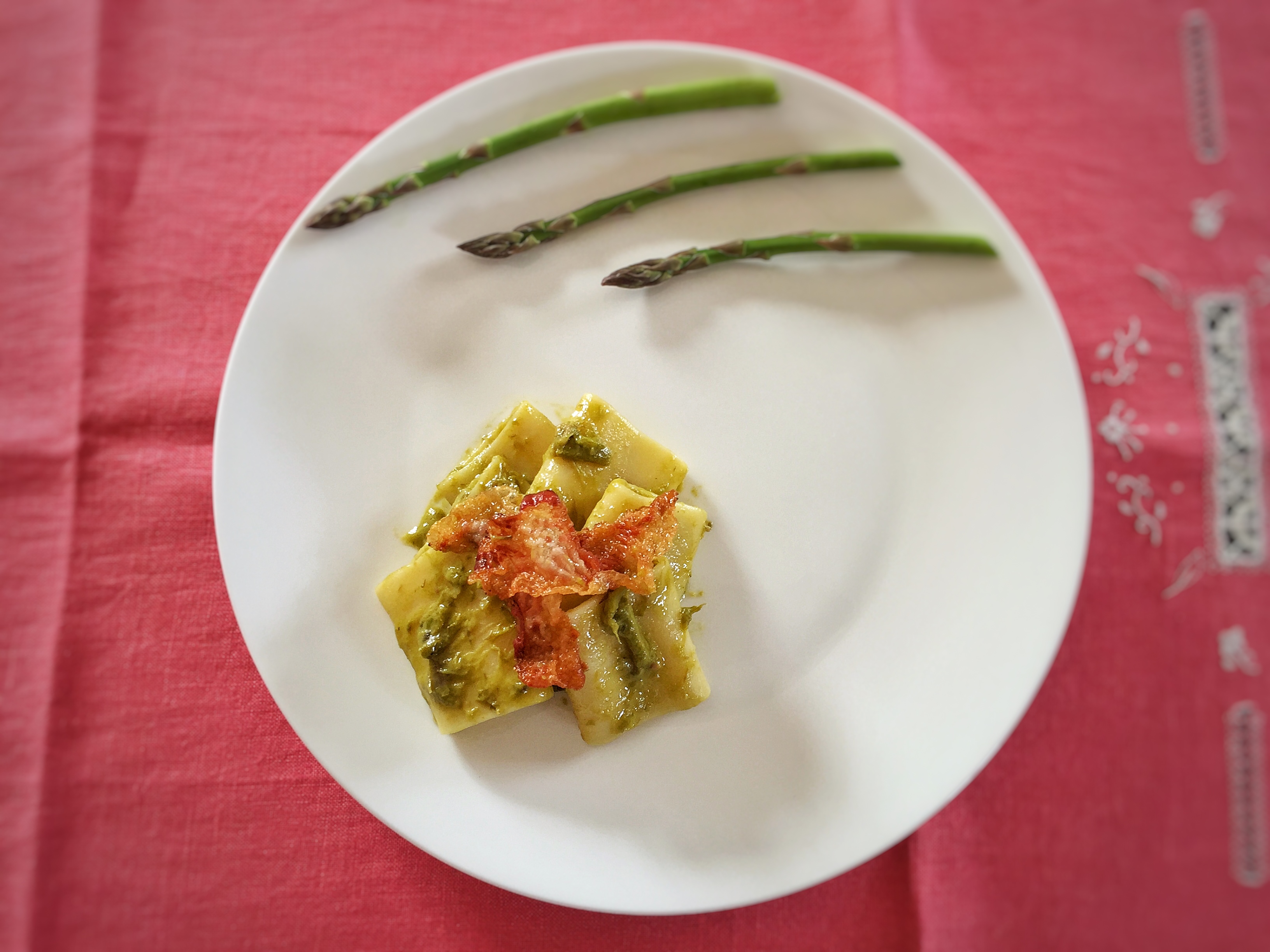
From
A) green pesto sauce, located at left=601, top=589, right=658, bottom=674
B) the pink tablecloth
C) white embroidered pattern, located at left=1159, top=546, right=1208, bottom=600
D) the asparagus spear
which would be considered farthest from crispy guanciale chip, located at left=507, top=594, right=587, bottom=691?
white embroidered pattern, located at left=1159, top=546, right=1208, bottom=600

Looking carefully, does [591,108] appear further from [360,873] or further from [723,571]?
[360,873]

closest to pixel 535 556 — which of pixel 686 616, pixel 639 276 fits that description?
pixel 686 616

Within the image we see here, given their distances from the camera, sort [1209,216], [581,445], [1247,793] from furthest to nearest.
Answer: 1. [1209,216]
2. [1247,793]
3. [581,445]

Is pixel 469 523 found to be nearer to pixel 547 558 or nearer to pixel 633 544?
pixel 547 558

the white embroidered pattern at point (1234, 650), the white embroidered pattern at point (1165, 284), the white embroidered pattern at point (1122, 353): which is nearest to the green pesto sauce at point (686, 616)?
the white embroidered pattern at point (1122, 353)

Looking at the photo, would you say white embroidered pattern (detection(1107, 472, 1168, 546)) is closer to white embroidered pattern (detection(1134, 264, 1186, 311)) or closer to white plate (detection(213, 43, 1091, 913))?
white plate (detection(213, 43, 1091, 913))
